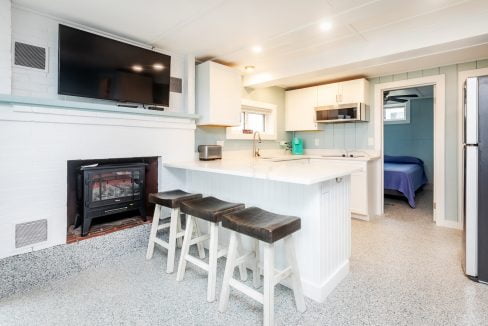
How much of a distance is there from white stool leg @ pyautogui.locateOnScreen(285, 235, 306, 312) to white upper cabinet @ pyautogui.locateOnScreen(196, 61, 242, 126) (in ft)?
6.46

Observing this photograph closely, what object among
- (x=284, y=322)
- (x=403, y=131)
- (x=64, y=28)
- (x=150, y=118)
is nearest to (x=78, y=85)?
(x=64, y=28)

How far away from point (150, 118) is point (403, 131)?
21.1 ft

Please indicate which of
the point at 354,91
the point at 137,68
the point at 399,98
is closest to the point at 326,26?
the point at 354,91

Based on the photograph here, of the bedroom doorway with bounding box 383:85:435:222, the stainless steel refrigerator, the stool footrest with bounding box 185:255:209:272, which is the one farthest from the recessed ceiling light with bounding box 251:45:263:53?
the bedroom doorway with bounding box 383:85:435:222

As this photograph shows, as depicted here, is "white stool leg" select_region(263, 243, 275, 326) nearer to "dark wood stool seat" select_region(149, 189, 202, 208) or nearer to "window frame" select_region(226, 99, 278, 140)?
"dark wood stool seat" select_region(149, 189, 202, 208)

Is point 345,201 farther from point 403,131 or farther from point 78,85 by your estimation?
point 403,131

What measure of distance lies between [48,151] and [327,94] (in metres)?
3.75

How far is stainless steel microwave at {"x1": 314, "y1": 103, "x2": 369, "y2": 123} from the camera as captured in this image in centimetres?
380

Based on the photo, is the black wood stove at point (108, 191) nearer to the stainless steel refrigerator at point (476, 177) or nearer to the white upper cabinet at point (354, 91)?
the stainless steel refrigerator at point (476, 177)

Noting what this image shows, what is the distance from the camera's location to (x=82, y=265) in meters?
2.27

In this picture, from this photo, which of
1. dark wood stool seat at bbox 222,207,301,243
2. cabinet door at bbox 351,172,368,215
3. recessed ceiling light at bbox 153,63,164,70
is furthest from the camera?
cabinet door at bbox 351,172,368,215

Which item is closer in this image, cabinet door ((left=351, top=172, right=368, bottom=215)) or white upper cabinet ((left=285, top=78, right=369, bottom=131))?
cabinet door ((left=351, top=172, right=368, bottom=215))

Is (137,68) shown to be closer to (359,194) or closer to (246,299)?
(246,299)

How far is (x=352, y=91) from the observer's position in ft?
12.8
